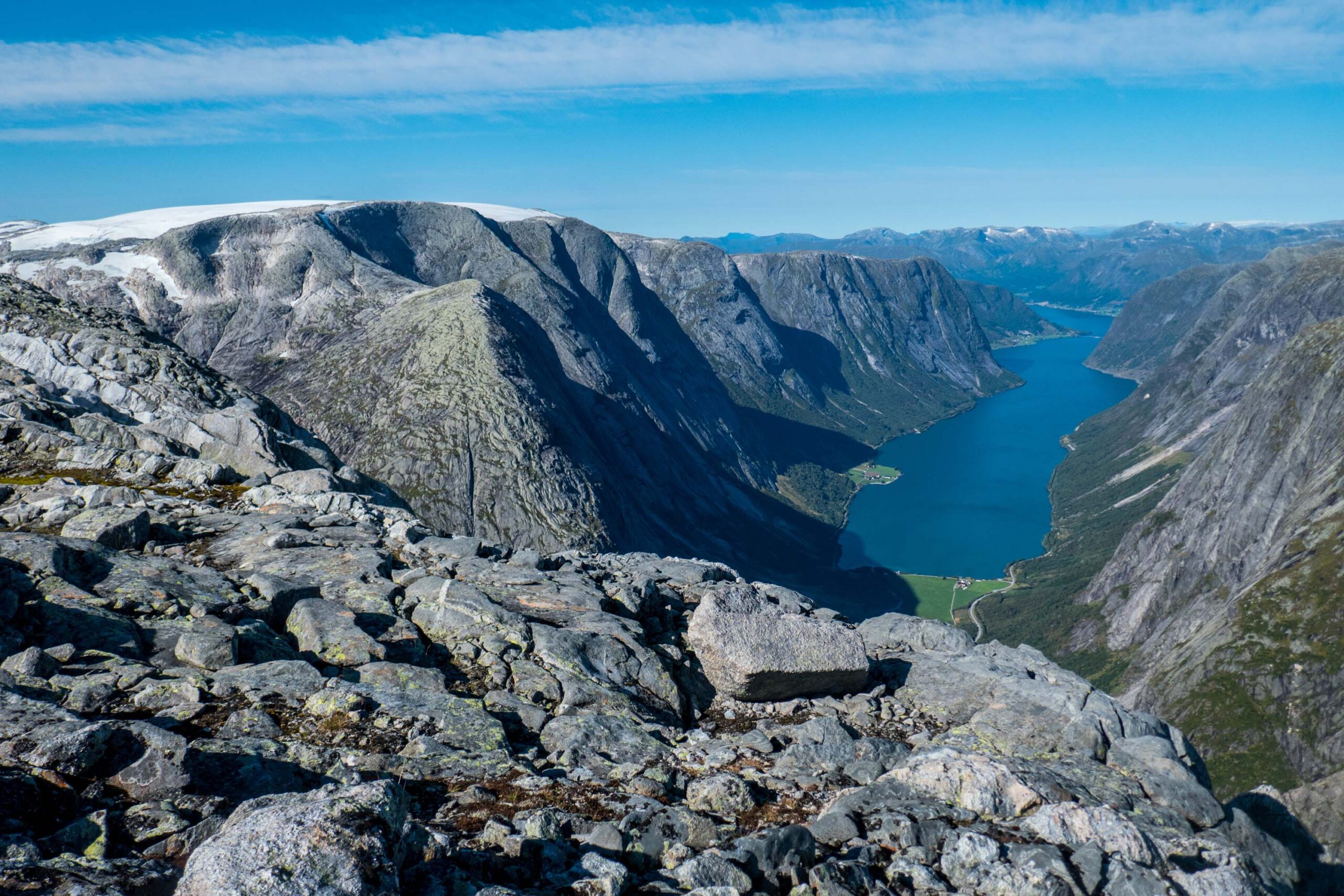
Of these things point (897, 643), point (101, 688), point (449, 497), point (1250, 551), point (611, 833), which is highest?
point (101, 688)

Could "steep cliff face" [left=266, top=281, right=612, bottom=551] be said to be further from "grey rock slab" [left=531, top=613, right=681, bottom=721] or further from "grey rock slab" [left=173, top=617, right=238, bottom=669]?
"grey rock slab" [left=173, top=617, right=238, bottom=669]

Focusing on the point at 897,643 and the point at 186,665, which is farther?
the point at 897,643

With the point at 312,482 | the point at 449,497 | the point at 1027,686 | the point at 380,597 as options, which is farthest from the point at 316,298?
the point at 1027,686

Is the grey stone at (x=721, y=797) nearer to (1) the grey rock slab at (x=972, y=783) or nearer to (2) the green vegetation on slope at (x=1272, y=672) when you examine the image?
(1) the grey rock slab at (x=972, y=783)

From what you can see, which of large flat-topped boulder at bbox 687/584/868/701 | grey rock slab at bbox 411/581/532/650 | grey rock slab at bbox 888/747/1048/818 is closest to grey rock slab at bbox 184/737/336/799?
grey rock slab at bbox 411/581/532/650

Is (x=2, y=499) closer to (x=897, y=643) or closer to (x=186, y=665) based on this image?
(x=186, y=665)

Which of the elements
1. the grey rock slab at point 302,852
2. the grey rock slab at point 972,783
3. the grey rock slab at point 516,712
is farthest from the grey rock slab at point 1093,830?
the grey rock slab at point 302,852
